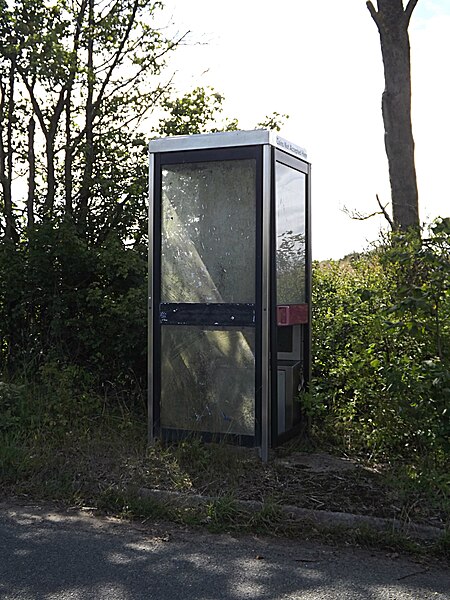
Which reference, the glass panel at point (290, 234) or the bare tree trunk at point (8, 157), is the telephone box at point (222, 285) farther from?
the bare tree trunk at point (8, 157)

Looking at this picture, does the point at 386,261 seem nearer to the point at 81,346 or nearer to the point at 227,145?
the point at 227,145

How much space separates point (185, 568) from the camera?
4973mm

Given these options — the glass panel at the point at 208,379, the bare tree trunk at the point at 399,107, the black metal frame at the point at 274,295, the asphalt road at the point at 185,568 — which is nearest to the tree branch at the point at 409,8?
the bare tree trunk at the point at 399,107

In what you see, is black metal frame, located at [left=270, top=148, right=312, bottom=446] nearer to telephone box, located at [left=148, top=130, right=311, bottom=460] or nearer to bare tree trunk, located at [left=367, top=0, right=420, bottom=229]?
telephone box, located at [left=148, top=130, right=311, bottom=460]

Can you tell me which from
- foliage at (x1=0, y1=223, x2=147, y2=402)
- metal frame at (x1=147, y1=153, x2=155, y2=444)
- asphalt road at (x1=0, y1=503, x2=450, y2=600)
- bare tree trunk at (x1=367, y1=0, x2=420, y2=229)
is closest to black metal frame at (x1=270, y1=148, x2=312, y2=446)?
metal frame at (x1=147, y1=153, x2=155, y2=444)

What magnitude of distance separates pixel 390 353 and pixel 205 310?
5.64 ft

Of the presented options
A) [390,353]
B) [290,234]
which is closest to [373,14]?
[290,234]

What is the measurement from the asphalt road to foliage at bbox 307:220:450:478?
1504 mm

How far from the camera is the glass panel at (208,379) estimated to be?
748 cm

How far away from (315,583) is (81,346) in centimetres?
→ 574

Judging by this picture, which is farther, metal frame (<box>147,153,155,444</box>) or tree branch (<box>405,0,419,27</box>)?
tree branch (<box>405,0,419,27</box>)

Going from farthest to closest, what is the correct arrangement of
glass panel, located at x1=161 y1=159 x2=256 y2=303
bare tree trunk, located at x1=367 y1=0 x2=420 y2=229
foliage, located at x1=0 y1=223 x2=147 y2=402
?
bare tree trunk, located at x1=367 y1=0 x2=420 y2=229, foliage, located at x1=0 y1=223 x2=147 y2=402, glass panel, located at x1=161 y1=159 x2=256 y2=303

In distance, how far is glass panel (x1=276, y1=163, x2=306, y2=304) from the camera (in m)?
7.68

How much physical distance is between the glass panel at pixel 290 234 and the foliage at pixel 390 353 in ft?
2.20
